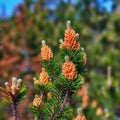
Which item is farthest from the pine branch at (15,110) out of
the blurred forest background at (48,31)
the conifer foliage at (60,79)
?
the blurred forest background at (48,31)

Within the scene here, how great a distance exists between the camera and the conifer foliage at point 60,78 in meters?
2.21

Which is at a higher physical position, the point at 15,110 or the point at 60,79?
the point at 60,79

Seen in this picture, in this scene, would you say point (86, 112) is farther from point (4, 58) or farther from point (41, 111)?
point (4, 58)

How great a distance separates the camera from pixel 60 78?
2.22 m

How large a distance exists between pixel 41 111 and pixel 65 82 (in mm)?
202

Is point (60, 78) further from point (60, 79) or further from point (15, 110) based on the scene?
point (15, 110)

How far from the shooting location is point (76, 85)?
2.22 meters

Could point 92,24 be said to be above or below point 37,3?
below

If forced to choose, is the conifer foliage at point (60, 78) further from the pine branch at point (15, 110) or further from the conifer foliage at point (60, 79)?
the pine branch at point (15, 110)

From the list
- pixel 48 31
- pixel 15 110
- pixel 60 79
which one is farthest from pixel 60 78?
Answer: pixel 48 31

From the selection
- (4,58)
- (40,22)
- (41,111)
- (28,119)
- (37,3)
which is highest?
(37,3)

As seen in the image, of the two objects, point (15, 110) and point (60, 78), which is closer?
point (15, 110)

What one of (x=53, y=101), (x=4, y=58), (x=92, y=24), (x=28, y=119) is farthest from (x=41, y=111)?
(x=92, y=24)

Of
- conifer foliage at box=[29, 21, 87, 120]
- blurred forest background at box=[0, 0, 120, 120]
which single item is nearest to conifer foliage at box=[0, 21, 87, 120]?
conifer foliage at box=[29, 21, 87, 120]
